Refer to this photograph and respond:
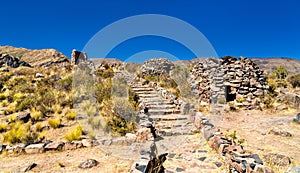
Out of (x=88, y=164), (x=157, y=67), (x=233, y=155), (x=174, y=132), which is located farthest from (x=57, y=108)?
(x=157, y=67)

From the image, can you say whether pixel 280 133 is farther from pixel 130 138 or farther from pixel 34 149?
pixel 34 149

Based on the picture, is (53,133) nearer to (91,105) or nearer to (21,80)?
(91,105)

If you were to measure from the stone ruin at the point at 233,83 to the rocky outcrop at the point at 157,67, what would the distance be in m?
10.0

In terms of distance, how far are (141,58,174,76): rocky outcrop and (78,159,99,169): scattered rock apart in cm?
1865

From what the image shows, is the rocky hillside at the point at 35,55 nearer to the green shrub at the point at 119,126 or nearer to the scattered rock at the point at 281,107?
the green shrub at the point at 119,126

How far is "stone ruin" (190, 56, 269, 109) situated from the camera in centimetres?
1237

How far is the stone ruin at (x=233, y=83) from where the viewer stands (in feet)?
40.6

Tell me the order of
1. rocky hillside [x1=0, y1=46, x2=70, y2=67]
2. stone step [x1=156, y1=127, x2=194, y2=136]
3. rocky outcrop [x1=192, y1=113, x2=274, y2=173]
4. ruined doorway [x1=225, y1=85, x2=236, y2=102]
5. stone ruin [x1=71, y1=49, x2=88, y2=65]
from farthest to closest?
rocky hillside [x1=0, y1=46, x2=70, y2=67] → stone ruin [x1=71, y1=49, x2=88, y2=65] → ruined doorway [x1=225, y1=85, x2=236, y2=102] → stone step [x1=156, y1=127, x2=194, y2=136] → rocky outcrop [x1=192, y1=113, x2=274, y2=173]

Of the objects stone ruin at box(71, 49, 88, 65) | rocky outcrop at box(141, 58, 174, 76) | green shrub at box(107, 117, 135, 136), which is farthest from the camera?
stone ruin at box(71, 49, 88, 65)

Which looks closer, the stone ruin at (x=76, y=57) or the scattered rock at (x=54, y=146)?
the scattered rock at (x=54, y=146)

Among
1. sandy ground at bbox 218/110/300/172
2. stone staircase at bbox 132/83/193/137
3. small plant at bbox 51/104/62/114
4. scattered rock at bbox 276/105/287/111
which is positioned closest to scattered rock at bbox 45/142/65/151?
stone staircase at bbox 132/83/193/137

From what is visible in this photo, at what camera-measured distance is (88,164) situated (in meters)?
5.26

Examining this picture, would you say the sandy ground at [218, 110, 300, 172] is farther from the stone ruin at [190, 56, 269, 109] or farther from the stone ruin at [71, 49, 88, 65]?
the stone ruin at [71, 49, 88, 65]

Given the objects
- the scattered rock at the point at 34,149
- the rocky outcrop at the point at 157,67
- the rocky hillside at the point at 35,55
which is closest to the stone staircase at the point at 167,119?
the scattered rock at the point at 34,149
